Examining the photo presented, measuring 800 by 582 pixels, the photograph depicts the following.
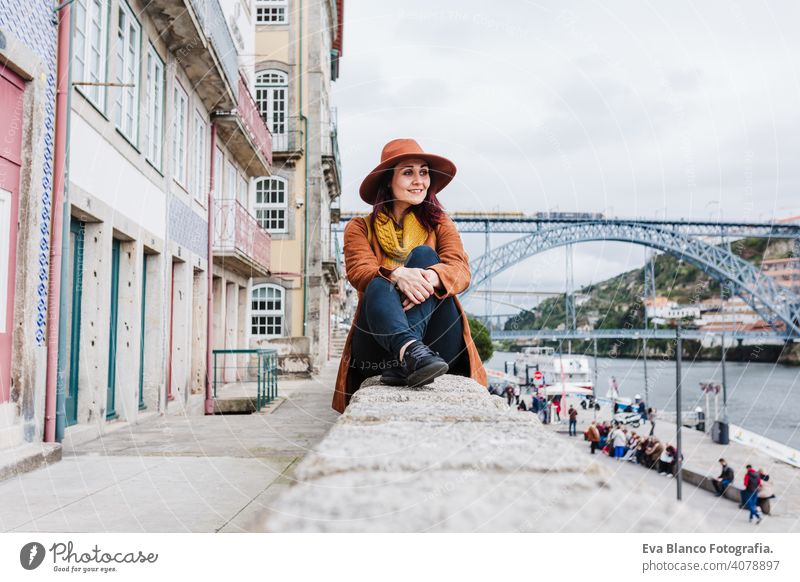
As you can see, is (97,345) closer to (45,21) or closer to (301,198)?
(45,21)

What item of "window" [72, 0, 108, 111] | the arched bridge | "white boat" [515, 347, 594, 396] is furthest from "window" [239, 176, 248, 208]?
the arched bridge

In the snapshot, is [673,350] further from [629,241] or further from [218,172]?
[629,241]

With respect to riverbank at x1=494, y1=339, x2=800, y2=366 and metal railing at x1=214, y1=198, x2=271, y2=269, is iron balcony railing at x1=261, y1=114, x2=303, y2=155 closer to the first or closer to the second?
metal railing at x1=214, y1=198, x2=271, y2=269

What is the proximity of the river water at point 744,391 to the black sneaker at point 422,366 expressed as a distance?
32.0 meters

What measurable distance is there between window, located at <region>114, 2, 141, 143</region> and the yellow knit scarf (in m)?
4.07

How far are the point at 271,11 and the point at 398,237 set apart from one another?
18065 mm

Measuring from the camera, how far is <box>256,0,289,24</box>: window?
19047 mm

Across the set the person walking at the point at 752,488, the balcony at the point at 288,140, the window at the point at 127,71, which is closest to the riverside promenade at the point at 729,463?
the person walking at the point at 752,488

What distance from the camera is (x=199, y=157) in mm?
9938

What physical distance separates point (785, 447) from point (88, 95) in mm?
30881

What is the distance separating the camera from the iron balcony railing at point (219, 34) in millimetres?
8016

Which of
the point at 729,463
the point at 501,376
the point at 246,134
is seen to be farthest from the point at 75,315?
the point at 729,463

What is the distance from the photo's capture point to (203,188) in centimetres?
1016
